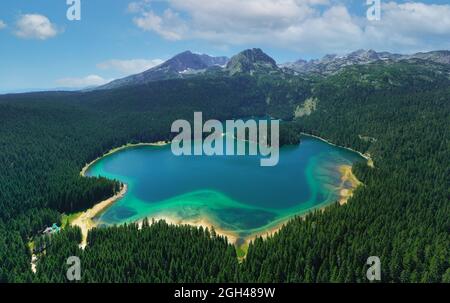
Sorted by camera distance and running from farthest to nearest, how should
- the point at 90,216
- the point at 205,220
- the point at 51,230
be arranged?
the point at 90,216, the point at 205,220, the point at 51,230

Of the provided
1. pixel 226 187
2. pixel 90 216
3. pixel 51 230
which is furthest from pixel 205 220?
pixel 51 230

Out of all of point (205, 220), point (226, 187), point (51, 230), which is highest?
point (226, 187)

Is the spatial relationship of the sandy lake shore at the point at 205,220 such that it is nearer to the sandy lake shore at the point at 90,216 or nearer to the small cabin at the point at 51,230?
the sandy lake shore at the point at 90,216

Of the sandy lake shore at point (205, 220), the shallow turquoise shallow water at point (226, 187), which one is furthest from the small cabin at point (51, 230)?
the shallow turquoise shallow water at point (226, 187)

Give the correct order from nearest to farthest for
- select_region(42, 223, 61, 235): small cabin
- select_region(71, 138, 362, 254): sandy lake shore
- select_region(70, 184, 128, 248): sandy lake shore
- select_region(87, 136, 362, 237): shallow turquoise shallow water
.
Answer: select_region(71, 138, 362, 254): sandy lake shore → select_region(42, 223, 61, 235): small cabin → select_region(70, 184, 128, 248): sandy lake shore → select_region(87, 136, 362, 237): shallow turquoise shallow water

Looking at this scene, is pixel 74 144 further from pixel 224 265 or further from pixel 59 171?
pixel 224 265

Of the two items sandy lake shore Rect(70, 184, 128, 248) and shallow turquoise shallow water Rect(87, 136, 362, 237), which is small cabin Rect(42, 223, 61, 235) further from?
shallow turquoise shallow water Rect(87, 136, 362, 237)

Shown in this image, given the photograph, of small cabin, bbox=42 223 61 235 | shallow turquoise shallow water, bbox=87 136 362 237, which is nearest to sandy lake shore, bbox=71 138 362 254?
shallow turquoise shallow water, bbox=87 136 362 237

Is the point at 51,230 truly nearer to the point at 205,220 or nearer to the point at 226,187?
the point at 205,220
